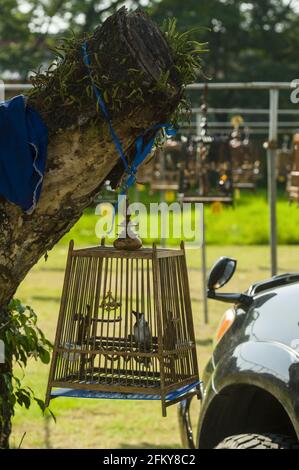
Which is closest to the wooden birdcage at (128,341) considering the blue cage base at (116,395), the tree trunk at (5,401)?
the blue cage base at (116,395)

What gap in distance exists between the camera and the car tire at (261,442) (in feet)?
11.5

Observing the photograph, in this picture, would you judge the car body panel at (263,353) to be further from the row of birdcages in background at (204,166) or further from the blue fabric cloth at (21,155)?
the row of birdcages in background at (204,166)

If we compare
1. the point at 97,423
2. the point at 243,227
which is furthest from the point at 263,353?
the point at 243,227

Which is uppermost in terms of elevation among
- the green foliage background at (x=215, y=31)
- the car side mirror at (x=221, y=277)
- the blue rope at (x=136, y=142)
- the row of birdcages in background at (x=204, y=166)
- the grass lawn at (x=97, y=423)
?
the green foliage background at (x=215, y=31)

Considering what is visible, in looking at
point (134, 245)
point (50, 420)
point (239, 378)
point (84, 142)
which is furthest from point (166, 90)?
point (50, 420)

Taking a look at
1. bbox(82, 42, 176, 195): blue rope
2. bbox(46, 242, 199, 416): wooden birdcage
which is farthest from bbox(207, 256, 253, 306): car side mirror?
bbox(82, 42, 176, 195): blue rope

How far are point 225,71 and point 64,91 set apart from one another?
31.9m

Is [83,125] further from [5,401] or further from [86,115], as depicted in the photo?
[5,401]

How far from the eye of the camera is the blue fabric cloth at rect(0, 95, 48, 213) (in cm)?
330

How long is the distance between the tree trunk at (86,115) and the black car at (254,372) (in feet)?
2.59

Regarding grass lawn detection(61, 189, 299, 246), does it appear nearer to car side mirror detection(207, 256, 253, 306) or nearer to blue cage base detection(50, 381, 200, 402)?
car side mirror detection(207, 256, 253, 306)

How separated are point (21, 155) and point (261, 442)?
1.31 meters

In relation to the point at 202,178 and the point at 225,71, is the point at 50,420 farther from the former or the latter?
the point at 225,71

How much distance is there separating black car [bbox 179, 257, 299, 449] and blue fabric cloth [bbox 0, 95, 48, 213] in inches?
38.5
